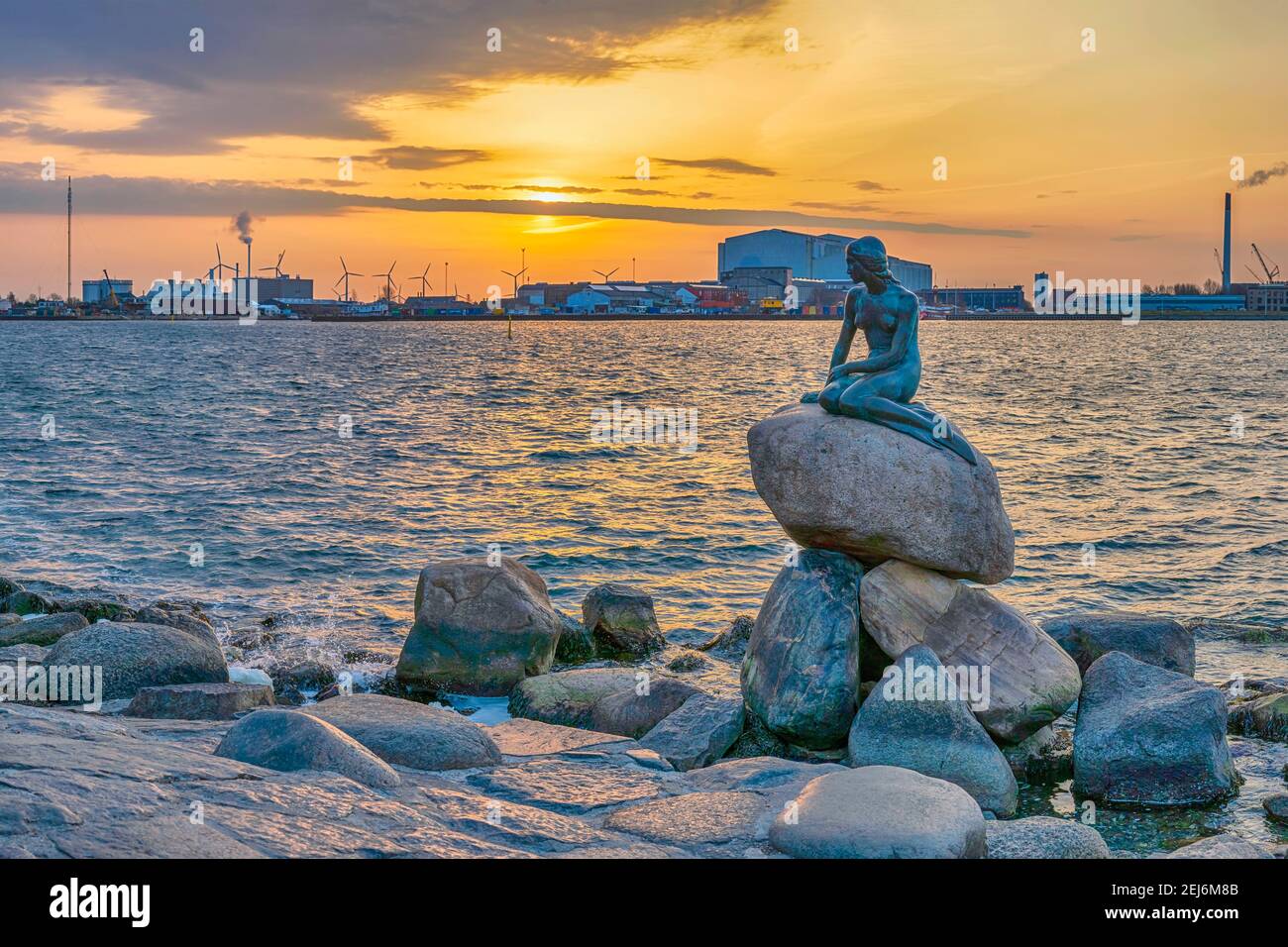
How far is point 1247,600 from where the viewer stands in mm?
18875

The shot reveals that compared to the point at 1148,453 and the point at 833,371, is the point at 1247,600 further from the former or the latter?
the point at 1148,453

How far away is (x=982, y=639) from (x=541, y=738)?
422 centimetres

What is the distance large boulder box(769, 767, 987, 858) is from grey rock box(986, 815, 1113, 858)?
1.34ft

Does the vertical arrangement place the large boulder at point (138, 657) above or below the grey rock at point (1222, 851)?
above

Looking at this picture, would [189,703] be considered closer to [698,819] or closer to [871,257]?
[698,819]

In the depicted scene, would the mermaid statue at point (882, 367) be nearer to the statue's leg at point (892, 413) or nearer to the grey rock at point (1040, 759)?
the statue's leg at point (892, 413)

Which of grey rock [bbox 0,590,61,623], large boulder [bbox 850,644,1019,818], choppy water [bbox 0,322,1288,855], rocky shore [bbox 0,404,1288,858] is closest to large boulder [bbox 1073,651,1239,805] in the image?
rocky shore [bbox 0,404,1288,858]

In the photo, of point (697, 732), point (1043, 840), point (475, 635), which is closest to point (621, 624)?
point (475, 635)

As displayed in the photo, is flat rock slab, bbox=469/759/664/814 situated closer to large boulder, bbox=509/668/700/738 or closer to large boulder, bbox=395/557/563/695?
large boulder, bbox=509/668/700/738

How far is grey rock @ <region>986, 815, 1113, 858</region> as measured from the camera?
7.73 metres

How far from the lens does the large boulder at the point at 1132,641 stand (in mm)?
13281


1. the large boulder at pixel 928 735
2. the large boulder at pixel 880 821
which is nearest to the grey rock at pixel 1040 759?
the large boulder at pixel 928 735

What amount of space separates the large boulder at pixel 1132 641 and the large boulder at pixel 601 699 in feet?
14.0
